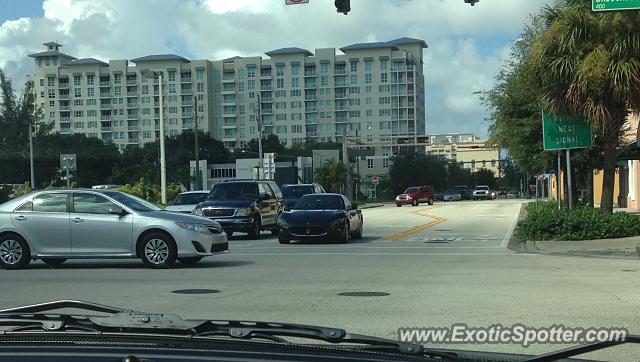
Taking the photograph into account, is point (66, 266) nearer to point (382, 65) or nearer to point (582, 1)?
point (582, 1)

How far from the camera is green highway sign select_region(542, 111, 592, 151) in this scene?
68.6ft

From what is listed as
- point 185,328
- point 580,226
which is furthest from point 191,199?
point 185,328

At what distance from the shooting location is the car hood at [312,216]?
20.7 m

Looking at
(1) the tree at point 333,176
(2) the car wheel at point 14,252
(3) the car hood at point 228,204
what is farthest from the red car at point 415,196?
(2) the car wheel at point 14,252

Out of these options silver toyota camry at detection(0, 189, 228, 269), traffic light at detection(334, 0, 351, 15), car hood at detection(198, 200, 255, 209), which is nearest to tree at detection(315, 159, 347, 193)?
car hood at detection(198, 200, 255, 209)

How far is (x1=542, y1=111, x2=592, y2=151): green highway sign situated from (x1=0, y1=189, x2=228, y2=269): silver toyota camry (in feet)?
37.9

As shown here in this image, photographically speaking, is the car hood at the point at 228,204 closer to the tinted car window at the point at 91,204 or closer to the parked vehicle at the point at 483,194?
the tinted car window at the point at 91,204

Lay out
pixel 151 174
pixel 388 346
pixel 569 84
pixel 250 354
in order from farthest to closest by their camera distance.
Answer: pixel 151 174, pixel 569 84, pixel 388 346, pixel 250 354

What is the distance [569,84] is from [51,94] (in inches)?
6295

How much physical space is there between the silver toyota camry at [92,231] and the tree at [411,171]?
9293 cm

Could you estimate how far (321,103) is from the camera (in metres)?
164

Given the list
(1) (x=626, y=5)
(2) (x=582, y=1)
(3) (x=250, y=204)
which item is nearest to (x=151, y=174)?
(3) (x=250, y=204)

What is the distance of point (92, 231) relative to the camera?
14.1 metres

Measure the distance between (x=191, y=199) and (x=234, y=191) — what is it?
7.75ft
